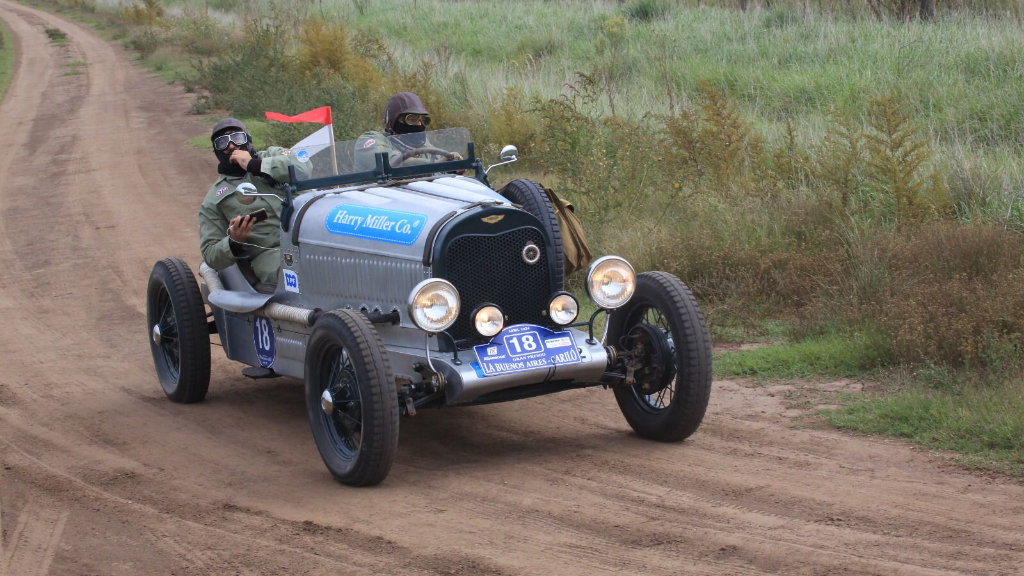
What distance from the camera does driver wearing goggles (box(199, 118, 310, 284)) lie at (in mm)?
7738

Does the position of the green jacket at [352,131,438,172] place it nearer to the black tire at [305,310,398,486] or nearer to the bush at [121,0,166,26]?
the black tire at [305,310,398,486]

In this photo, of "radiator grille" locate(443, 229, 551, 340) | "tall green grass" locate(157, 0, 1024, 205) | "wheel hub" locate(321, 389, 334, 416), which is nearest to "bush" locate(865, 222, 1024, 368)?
"tall green grass" locate(157, 0, 1024, 205)

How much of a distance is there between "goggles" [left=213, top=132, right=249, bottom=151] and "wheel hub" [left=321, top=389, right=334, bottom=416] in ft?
8.72

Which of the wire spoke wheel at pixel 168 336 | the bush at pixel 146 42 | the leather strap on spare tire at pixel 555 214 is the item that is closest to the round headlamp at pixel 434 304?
the leather strap on spare tire at pixel 555 214

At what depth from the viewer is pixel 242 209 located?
26.3 ft

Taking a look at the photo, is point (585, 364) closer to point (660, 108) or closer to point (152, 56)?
point (660, 108)

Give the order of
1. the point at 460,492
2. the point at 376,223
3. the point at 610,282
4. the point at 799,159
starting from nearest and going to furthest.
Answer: the point at 460,492
the point at 610,282
the point at 376,223
the point at 799,159

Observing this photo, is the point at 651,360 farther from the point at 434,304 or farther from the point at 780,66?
the point at 780,66

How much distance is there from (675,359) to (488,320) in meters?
1.11

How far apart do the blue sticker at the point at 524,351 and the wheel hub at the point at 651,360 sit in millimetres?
516

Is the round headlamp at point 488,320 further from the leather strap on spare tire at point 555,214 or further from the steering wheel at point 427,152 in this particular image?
the steering wheel at point 427,152

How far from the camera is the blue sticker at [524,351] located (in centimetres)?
616

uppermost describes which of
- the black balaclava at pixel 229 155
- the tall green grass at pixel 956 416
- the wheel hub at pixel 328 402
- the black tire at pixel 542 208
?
the black balaclava at pixel 229 155

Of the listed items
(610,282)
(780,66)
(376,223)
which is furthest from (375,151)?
(780,66)
